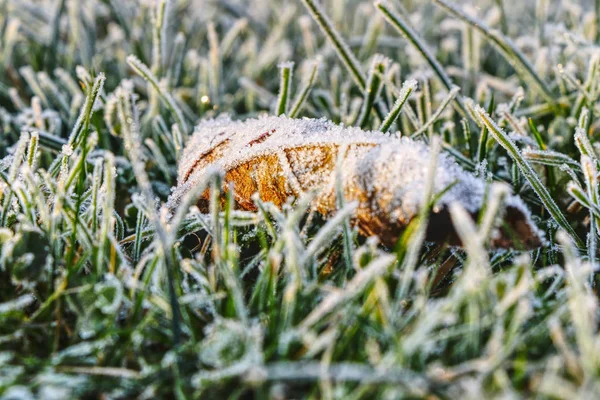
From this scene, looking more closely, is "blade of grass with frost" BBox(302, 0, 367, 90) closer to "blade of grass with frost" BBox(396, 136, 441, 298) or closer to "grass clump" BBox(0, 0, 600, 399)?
"grass clump" BBox(0, 0, 600, 399)

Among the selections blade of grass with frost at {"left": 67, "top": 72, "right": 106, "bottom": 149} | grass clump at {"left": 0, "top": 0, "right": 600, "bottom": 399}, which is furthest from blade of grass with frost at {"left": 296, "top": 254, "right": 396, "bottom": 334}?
blade of grass with frost at {"left": 67, "top": 72, "right": 106, "bottom": 149}

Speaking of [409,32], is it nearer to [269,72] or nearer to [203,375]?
[269,72]

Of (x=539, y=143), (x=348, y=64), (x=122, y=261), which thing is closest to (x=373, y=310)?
(x=122, y=261)

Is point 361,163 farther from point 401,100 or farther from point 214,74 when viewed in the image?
point 214,74

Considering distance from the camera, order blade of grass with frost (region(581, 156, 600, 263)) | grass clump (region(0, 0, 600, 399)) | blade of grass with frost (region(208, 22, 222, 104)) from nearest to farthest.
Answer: grass clump (region(0, 0, 600, 399))
blade of grass with frost (region(581, 156, 600, 263))
blade of grass with frost (region(208, 22, 222, 104))

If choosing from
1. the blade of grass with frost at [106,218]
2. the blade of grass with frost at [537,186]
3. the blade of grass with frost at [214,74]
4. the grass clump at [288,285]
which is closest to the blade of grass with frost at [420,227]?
the grass clump at [288,285]

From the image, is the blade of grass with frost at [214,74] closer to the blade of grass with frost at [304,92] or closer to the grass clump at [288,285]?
the grass clump at [288,285]
